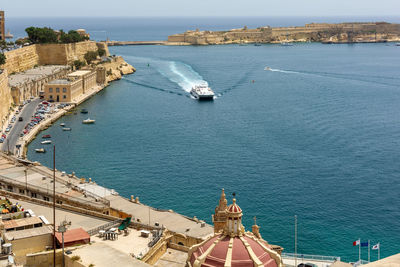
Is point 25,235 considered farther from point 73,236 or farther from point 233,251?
point 233,251

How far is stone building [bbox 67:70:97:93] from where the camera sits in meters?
110

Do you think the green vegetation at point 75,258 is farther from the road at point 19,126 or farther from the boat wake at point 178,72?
the boat wake at point 178,72

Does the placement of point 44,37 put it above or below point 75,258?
above

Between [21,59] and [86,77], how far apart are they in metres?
13.0

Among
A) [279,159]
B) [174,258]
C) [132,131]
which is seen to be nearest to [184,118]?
[132,131]

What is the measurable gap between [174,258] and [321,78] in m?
101

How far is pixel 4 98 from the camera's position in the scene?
271 ft

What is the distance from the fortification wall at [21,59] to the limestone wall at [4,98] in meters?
18.1

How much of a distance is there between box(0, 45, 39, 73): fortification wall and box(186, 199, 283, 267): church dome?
3430 inches

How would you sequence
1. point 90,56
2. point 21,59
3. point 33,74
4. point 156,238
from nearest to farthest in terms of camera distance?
point 156,238, point 33,74, point 21,59, point 90,56

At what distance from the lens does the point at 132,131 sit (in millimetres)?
81250

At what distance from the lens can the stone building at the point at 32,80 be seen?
306 ft

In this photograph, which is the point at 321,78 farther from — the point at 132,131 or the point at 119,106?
the point at 132,131

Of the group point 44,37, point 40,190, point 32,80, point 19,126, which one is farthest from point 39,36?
point 40,190
